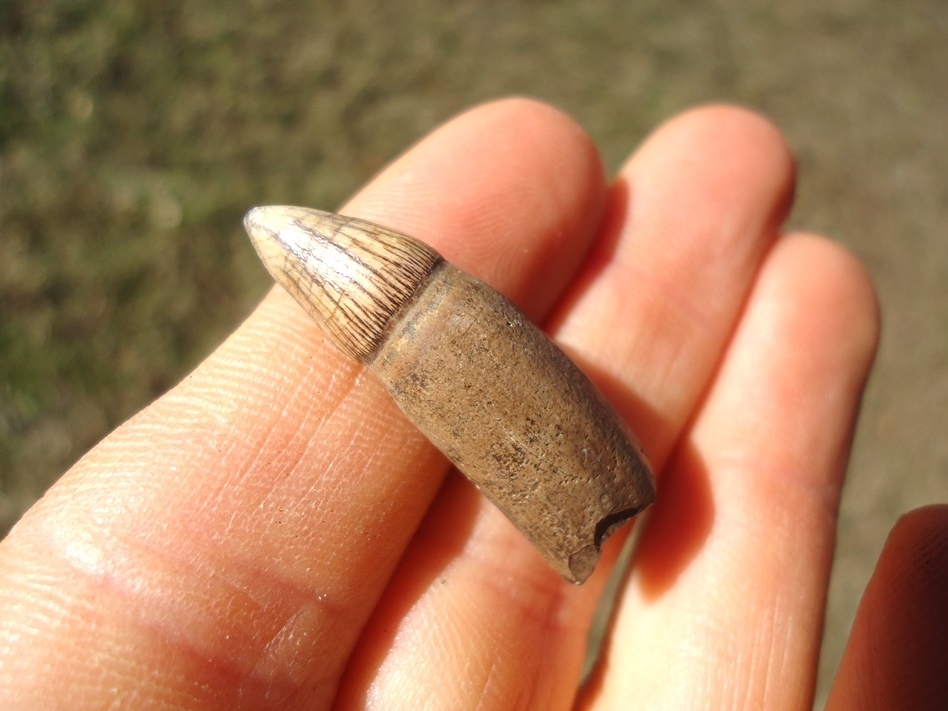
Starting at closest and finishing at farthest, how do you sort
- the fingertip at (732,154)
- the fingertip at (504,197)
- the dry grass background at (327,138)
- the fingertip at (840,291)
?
the fingertip at (504,197)
the fingertip at (840,291)
the fingertip at (732,154)
the dry grass background at (327,138)

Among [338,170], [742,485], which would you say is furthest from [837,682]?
[338,170]

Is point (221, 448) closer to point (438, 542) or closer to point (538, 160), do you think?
point (438, 542)

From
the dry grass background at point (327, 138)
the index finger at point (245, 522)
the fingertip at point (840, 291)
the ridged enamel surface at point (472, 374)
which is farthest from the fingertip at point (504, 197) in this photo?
the dry grass background at point (327, 138)

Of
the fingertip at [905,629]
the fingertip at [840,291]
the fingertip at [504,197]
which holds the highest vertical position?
the fingertip at [504,197]

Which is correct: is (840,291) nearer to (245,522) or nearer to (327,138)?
(245,522)

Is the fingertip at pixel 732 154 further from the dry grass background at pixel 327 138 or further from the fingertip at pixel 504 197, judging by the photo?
the dry grass background at pixel 327 138

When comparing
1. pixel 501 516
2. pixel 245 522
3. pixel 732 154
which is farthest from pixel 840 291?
pixel 245 522
